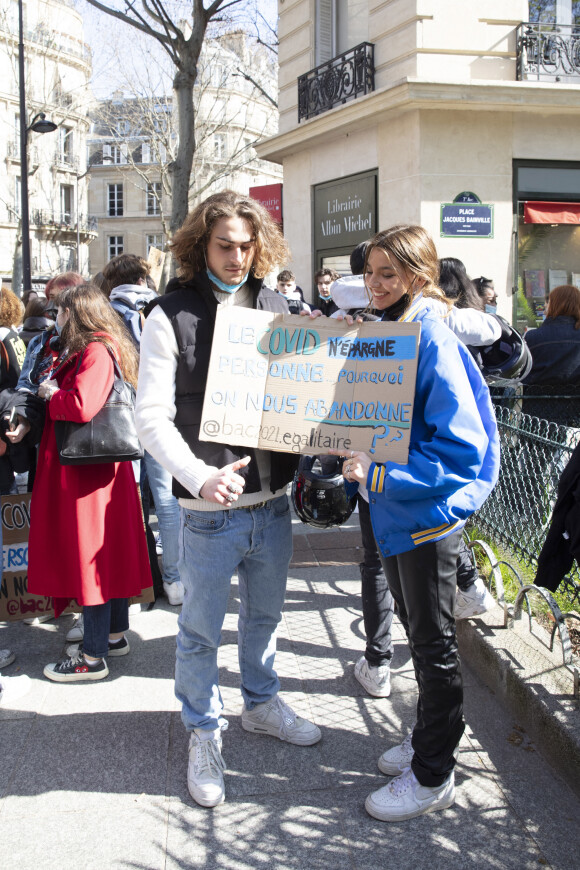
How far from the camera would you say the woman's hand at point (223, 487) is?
2.46 meters

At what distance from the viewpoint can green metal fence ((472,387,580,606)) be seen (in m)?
4.32

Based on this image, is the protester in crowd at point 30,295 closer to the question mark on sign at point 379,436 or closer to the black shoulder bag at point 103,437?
the black shoulder bag at point 103,437

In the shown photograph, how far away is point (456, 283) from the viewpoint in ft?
14.8

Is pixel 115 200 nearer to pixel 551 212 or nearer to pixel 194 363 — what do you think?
pixel 551 212

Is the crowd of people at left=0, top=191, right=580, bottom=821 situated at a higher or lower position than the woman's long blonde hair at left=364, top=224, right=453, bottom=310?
lower

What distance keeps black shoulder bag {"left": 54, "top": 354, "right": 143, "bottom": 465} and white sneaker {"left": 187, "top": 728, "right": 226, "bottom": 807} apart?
134cm

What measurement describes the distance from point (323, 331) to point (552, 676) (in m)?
1.86

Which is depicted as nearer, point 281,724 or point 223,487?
point 223,487

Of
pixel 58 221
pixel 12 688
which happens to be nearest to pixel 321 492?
pixel 12 688

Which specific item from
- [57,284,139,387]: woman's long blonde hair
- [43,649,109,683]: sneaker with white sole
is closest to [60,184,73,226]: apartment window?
[57,284,139,387]: woman's long blonde hair

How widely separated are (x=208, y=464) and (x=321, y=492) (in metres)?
Answer: 0.48

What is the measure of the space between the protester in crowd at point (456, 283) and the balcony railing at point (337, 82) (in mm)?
8652

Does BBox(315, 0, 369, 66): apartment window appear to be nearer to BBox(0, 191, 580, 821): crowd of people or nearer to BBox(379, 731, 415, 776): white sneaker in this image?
BBox(0, 191, 580, 821): crowd of people

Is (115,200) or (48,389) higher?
(115,200)
